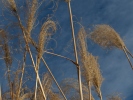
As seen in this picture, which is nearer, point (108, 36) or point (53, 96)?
point (53, 96)

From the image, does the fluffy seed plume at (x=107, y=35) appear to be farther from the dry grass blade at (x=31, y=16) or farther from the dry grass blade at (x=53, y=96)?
the dry grass blade at (x=31, y=16)

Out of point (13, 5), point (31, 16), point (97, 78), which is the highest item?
point (13, 5)

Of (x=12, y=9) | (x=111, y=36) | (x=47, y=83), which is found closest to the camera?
(x=12, y=9)

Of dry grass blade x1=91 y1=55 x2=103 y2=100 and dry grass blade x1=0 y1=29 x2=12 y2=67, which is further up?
dry grass blade x1=0 y1=29 x2=12 y2=67

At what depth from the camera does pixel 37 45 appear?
3.46 meters

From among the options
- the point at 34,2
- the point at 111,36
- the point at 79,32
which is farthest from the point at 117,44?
the point at 34,2

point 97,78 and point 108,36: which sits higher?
point 108,36

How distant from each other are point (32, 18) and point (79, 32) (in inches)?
35.3

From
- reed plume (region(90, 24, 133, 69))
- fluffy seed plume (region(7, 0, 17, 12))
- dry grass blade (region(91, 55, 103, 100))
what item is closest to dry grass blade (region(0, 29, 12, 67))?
fluffy seed plume (region(7, 0, 17, 12))

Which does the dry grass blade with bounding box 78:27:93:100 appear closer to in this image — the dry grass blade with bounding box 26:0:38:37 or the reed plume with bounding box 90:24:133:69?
the dry grass blade with bounding box 26:0:38:37

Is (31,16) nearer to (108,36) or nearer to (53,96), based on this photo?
(53,96)

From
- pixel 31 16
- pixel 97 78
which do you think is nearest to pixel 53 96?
pixel 97 78

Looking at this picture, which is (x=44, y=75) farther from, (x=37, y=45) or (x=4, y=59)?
(x=37, y=45)

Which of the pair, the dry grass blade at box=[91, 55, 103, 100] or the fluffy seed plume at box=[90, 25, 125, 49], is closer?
the dry grass blade at box=[91, 55, 103, 100]
